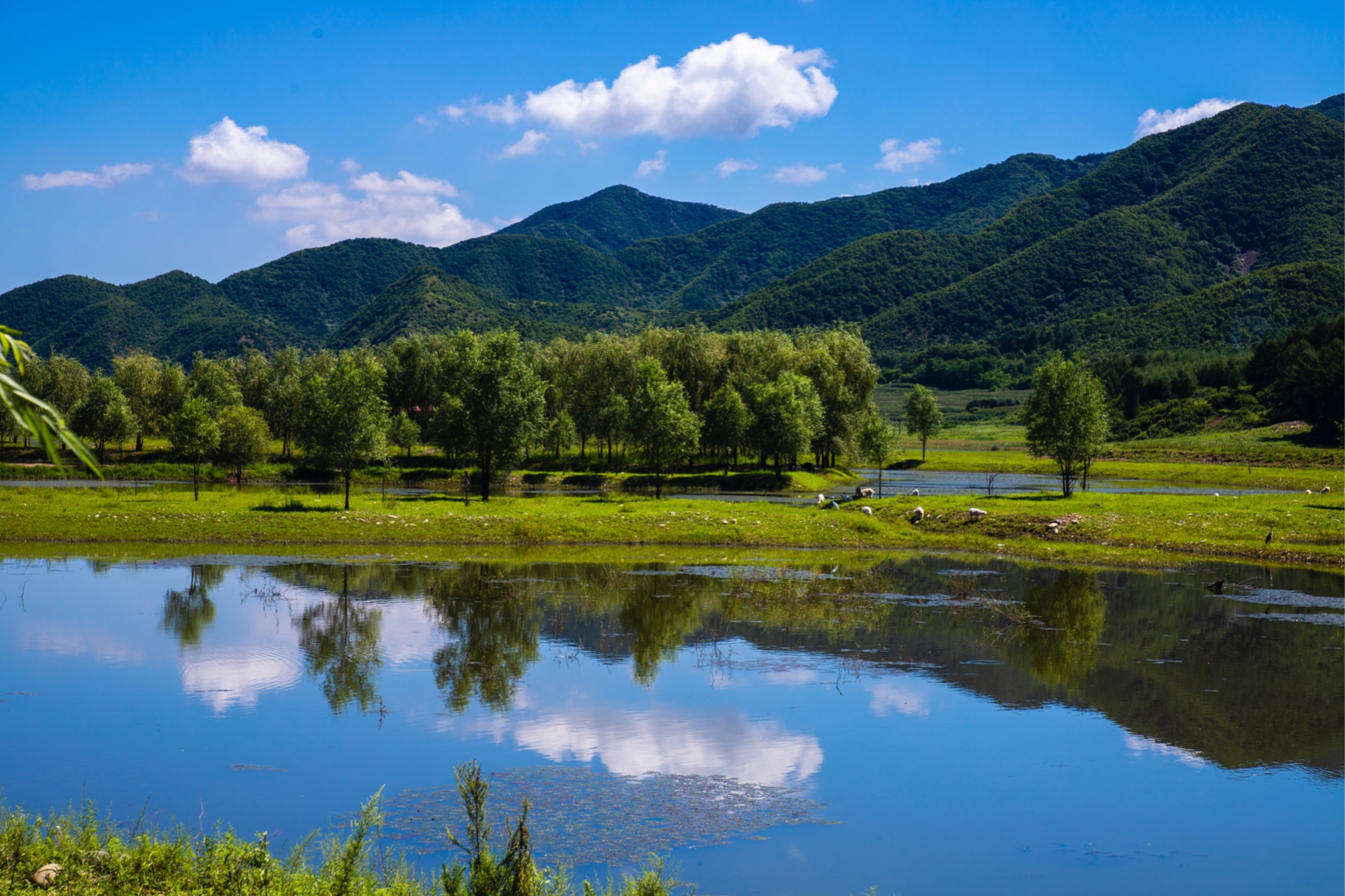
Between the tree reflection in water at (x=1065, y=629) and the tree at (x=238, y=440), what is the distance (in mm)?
63560

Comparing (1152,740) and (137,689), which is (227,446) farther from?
(1152,740)

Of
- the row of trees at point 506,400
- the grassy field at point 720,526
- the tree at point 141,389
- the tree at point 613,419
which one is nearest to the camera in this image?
the grassy field at point 720,526

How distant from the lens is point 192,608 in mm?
28406

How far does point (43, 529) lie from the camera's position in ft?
137

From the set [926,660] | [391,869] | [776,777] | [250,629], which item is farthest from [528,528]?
[391,869]

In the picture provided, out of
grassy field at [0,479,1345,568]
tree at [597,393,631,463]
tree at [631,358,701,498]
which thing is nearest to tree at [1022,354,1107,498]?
grassy field at [0,479,1345,568]

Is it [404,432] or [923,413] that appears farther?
[923,413]

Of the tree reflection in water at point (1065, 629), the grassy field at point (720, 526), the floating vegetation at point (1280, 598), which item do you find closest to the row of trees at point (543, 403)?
the grassy field at point (720, 526)

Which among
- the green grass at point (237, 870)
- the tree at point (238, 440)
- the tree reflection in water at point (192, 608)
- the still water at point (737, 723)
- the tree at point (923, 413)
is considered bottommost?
the still water at point (737, 723)

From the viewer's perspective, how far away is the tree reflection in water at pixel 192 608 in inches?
990

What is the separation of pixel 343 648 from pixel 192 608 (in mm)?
7883

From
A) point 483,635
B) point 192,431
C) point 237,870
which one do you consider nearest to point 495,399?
point 192,431

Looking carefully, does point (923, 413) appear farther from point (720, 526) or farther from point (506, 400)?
point (720, 526)

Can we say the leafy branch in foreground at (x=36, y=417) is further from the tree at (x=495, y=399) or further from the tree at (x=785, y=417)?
the tree at (x=785, y=417)
